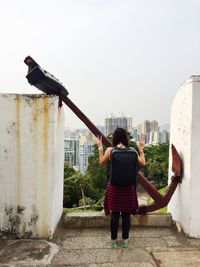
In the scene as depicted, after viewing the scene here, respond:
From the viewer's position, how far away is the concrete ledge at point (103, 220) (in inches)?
185

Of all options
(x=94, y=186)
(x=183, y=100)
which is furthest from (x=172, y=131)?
(x=94, y=186)

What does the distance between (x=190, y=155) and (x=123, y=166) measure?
2.97 ft

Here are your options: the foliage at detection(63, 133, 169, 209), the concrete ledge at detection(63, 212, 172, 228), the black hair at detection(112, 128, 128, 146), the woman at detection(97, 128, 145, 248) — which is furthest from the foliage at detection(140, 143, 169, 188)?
the black hair at detection(112, 128, 128, 146)

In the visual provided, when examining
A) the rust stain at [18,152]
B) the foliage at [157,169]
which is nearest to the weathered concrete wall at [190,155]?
the rust stain at [18,152]

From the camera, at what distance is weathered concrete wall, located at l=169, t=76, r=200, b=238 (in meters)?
4.15

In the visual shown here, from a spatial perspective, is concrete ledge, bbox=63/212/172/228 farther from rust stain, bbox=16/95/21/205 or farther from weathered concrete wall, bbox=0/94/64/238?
rust stain, bbox=16/95/21/205

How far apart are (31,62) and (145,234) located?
254cm

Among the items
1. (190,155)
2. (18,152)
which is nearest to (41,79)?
(18,152)

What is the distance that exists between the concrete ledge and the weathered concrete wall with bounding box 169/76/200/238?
0.88ft

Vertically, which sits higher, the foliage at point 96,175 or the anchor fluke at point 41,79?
the anchor fluke at point 41,79

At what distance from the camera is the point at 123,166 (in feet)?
12.6

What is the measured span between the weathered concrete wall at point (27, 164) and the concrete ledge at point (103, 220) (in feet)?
1.75

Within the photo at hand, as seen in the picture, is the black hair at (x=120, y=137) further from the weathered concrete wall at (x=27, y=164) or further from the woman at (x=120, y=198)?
the weathered concrete wall at (x=27, y=164)

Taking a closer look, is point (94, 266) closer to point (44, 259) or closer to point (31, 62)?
point (44, 259)
